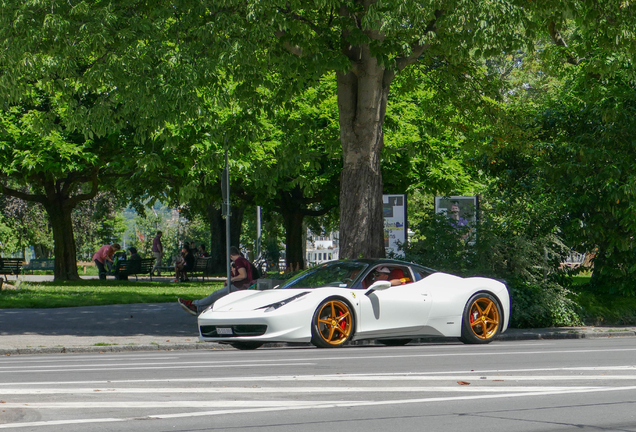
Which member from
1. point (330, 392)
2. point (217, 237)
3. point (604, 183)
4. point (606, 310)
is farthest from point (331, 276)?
point (217, 237)

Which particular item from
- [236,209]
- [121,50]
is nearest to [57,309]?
[121,50]

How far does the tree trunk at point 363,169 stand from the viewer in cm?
1670

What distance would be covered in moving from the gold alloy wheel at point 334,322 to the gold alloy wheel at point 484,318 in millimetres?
2082

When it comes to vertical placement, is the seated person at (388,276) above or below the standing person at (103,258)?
below

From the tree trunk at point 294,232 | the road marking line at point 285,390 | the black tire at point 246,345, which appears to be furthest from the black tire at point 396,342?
the tree trunk at point 294,232

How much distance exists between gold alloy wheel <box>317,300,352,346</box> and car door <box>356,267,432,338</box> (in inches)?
7.2

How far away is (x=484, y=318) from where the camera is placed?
1370 centimetres

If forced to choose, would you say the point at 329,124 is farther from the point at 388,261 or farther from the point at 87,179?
the point at 388,261

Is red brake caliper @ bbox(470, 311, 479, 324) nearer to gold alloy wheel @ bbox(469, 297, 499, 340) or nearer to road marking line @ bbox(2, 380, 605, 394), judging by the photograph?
gold alloy wheel @ bbox(469, 297, 499, 340)

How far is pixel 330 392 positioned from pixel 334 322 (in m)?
4.88

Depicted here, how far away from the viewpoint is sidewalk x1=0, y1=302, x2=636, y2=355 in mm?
13734

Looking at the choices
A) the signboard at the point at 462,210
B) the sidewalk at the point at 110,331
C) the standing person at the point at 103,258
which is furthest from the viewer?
the standing person at the point at 103,258

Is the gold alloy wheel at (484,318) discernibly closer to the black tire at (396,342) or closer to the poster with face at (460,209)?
the black tire at (396,342)

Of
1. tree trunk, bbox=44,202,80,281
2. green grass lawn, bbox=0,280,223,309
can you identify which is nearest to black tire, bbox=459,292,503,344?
green grass lawn, bbox=0,280,223,309
